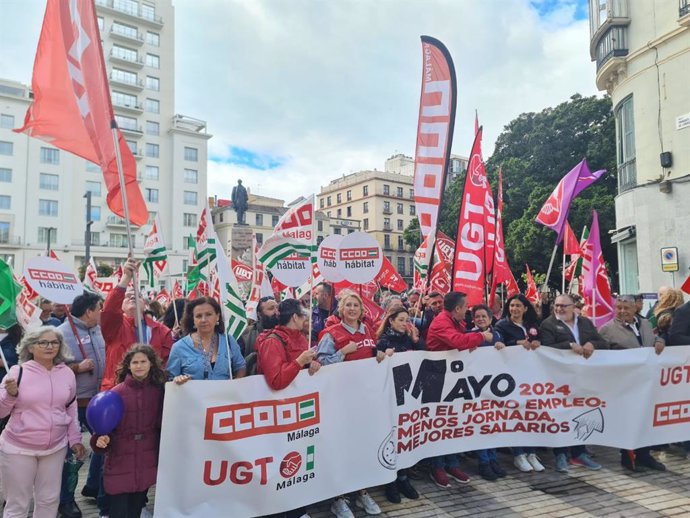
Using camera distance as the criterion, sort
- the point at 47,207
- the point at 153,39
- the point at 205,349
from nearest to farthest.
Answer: the point at 205,349 → the point at 47,207 → the point at 153,39

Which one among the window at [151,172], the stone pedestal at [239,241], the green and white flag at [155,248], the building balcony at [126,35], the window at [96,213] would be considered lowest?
the green and white flag at [155,248]

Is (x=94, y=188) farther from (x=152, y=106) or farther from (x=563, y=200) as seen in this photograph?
(x=563, y=200)

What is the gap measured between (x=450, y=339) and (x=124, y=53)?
6437 cm

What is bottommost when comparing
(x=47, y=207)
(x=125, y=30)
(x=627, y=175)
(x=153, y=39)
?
(x=627, y=175)

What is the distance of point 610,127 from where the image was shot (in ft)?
102

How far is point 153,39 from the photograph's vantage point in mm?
61844

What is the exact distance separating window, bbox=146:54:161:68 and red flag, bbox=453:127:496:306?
207 ft

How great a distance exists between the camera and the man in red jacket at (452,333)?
5.20m

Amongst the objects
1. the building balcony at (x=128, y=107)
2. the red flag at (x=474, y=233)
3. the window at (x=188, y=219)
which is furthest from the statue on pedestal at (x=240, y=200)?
the red flag at (x=474, y=233)

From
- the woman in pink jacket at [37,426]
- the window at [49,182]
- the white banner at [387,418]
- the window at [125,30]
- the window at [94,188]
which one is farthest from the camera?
the window at [125,30]

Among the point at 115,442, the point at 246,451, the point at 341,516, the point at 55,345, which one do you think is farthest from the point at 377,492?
the point at 55,345

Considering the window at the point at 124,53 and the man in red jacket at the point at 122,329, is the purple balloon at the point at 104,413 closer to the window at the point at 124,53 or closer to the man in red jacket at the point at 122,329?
the man in red jacket at the point at 122,329

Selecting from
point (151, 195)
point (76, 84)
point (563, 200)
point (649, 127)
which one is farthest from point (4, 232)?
point (563, 200)

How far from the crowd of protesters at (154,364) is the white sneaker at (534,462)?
0.03 ft
